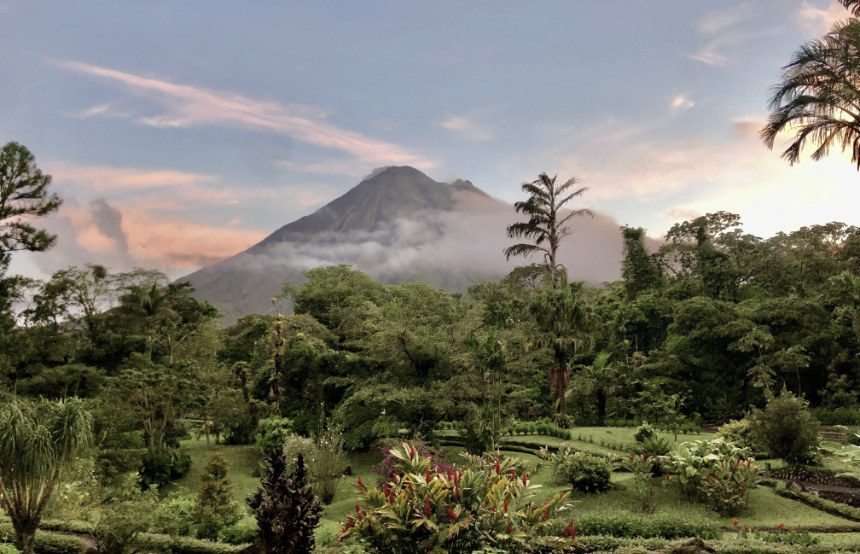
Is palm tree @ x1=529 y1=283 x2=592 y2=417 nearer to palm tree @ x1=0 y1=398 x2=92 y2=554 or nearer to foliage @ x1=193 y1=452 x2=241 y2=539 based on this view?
foliage @ x1=193 y1=452 x2=241 y2=539

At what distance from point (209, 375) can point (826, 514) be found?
20424mm

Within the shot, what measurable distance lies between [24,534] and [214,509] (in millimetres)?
2974

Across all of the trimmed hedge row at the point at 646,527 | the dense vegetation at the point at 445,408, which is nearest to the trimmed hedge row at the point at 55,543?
the dense vegetation at the point at 445,408

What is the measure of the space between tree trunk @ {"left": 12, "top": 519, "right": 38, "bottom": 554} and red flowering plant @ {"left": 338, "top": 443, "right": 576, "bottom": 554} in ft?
18.9

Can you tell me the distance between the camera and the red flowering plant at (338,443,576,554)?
264 inches

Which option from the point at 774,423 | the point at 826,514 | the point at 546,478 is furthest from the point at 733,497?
the point at 546,478

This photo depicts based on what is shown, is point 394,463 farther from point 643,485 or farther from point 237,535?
point 643,485

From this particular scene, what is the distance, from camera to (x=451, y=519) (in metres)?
6.72

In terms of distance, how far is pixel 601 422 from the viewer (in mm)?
23609

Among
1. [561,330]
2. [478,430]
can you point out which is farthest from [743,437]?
[561,330]

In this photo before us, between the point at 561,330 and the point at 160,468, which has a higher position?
the point at 561,330

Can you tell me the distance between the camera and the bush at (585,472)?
1208 cm

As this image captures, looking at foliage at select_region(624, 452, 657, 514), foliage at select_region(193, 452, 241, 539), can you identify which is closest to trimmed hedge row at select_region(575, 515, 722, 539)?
foliage at select_region(624, 452, 657, 514)

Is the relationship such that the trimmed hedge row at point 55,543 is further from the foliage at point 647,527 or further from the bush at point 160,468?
the foliage at point 647,527
